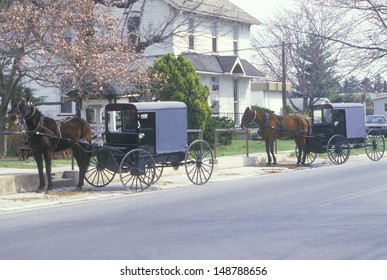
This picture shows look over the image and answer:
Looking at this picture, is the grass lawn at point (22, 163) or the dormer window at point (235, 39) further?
the dormer window at point (235, 39)

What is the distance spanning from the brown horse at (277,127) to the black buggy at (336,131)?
34cm

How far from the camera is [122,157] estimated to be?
58.5 ft

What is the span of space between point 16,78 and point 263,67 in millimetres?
37847

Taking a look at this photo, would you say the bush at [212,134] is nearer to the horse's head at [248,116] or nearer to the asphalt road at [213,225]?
the horse's head at [248,116]

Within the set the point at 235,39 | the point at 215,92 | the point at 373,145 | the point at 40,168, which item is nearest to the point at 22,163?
the point at 40,168

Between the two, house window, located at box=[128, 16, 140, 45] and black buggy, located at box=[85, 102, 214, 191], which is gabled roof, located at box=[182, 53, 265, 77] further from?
black buggy, located at box=[85, 102, 214, 191]

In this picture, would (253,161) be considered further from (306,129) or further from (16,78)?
(16,78)

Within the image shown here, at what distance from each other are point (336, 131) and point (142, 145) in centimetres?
1036

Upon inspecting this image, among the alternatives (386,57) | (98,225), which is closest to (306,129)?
(386,57)

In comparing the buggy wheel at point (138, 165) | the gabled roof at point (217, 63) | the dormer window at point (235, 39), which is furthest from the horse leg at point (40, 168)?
the dormer window at point (235, 39)

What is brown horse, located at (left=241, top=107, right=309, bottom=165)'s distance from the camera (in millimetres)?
25375

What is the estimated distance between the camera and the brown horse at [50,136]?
55.1 feet

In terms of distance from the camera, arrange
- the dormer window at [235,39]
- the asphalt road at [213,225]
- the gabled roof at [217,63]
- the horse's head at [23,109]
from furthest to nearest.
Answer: the dormer window at [235,39] → the gabled roof at [217,63] → the horse's head at [23,109] → the asphalt road at [213,225]

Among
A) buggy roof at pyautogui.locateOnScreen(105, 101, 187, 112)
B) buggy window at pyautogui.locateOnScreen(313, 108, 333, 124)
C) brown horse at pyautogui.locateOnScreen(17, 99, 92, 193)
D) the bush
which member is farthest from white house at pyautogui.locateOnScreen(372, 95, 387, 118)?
brown horse at pyautogui.locateOnScreen(17, 99, 92, 193)
